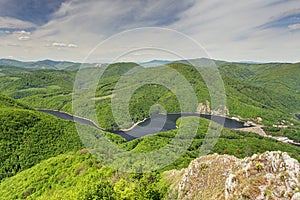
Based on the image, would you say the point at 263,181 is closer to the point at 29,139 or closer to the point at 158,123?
the point at 29,139

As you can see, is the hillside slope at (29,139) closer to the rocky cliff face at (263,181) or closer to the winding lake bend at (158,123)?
the winding lake bend at (158,123)

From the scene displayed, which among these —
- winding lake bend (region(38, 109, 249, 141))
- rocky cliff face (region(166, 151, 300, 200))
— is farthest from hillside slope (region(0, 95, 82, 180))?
rocky cliff face (region(166, 151, 300, 200))

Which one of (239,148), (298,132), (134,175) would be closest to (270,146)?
(239,148)

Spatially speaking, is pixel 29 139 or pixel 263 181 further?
pixel 29 139

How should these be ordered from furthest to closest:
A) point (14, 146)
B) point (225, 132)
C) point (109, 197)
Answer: point (225, 132), point (14, 146), point (109, 197)

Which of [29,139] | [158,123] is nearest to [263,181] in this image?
[29,139]

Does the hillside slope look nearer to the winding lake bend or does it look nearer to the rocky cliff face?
the winding lake bend

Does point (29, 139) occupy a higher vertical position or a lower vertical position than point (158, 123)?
higher

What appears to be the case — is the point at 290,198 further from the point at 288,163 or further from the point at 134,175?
the point at 134,175

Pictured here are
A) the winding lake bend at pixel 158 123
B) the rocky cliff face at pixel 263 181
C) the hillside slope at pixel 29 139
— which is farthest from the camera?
the winding lake bend at pixel 158 123

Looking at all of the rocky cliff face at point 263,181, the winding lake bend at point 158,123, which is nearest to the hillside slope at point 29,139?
the winding lake bend at point 158,123

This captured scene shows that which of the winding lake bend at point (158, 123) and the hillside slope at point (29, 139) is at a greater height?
the hillside slope at point (29, 139)
